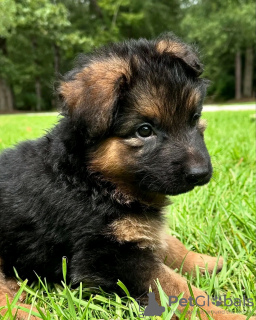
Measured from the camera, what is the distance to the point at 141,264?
2033 millimetres

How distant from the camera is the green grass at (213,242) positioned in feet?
6.57

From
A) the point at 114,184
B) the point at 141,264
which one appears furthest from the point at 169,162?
the point at 141,264

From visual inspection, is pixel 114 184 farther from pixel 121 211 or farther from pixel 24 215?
pixel 24 215

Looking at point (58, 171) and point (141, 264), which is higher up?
point (58, 171)

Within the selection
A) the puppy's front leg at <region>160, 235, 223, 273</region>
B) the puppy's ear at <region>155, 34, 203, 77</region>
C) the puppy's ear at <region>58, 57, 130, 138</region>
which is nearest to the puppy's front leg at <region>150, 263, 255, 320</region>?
the puppy's front leg at <region>160, 235, 223, 273</region>

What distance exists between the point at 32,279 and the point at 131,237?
79 centimetres

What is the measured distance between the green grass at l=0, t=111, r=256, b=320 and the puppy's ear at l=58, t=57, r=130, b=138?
0.81m

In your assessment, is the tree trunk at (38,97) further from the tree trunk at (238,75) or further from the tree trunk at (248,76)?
the tree trunk at (248,76)

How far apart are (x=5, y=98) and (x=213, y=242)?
33529mm

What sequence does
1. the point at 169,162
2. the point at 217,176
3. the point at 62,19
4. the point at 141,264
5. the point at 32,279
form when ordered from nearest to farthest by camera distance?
the point at 141,264
the point at 169,162
the point at 32,279
the point at 217,176
the point at 62,19

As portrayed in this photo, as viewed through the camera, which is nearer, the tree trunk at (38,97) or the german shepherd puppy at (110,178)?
the german shepherd puppy at (110,178)

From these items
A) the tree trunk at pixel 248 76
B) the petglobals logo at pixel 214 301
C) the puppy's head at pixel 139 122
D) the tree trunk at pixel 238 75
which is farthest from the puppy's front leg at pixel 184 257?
the tree trunk at pixel 248 76

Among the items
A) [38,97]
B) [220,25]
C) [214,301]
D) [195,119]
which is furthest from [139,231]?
[38,97]

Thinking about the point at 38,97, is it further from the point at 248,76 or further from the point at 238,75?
the point at 248,76
